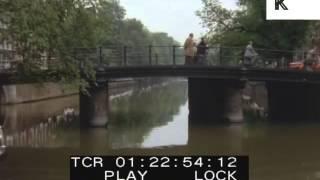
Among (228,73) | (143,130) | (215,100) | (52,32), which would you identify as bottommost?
(143,130)

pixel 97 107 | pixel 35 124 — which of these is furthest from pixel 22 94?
pixel 97 107

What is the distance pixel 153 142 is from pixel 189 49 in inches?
321

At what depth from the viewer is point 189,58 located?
36375mm

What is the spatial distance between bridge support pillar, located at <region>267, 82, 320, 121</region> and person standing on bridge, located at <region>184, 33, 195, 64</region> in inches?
309

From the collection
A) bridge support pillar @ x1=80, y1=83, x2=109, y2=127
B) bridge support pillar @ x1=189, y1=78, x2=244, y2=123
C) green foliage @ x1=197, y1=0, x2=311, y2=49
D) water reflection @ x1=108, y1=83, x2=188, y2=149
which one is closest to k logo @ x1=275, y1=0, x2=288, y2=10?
water reflection @ x1=108, y1=83, x2=188, y2=149

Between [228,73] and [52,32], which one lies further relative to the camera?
[228,73]

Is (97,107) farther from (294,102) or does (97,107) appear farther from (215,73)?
(294,102)

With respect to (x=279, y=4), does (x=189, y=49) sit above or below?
below

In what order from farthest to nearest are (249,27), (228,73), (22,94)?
(22,94), (249,27), (228,73)

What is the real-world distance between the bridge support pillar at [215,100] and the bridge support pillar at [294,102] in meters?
3.59

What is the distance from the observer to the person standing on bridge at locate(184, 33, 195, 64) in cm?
3509

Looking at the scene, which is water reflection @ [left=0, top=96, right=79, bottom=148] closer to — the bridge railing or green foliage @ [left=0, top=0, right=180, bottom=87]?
green foliage @ [left=0, top=0, right=180, bottom=87]

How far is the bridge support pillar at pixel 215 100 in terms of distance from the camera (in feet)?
123

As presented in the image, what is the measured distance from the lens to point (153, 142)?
2914 centimetres
